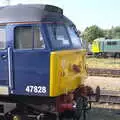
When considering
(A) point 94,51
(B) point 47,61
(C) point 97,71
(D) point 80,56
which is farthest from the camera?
(A) point 94,51

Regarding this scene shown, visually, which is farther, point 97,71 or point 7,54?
point 97,71

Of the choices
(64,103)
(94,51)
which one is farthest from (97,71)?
(94,51)

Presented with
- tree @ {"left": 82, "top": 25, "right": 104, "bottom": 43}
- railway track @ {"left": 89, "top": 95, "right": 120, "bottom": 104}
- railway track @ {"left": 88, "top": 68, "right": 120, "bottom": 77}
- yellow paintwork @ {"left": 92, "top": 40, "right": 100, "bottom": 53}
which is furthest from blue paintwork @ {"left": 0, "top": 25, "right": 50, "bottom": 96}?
tree @ {"left": 82, "top": 25, "right": 104, "bottom": 43}

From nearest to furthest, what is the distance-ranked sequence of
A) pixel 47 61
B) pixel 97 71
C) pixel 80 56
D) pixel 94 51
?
pixel 47 61
pixel 80 56
pixel 97 71
pixel 94 51

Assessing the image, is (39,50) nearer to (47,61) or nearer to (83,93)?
(47,61)

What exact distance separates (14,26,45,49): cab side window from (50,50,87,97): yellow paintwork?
1.49 feet

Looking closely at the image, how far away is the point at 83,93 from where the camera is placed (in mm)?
9742

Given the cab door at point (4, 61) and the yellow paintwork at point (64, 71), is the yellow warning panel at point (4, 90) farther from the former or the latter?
the yellow paintwork at point (64, 71)

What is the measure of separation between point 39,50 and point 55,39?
0.51 meters

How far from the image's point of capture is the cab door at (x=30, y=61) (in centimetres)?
796

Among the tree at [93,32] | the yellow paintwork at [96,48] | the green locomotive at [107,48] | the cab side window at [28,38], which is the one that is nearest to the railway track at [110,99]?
the cab side window at [28,38]

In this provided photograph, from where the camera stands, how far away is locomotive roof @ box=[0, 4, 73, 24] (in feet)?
26.6

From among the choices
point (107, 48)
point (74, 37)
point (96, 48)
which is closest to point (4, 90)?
point (74, 37)

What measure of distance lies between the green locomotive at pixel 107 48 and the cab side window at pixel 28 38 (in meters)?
37.2
